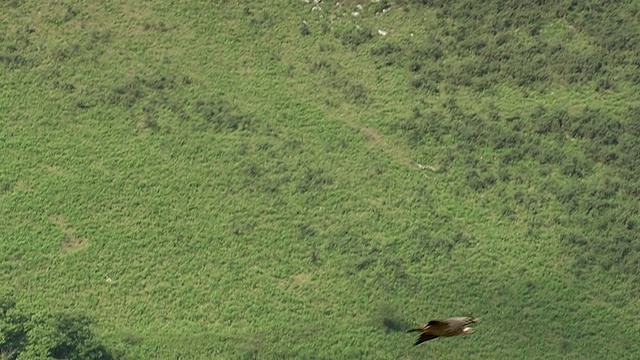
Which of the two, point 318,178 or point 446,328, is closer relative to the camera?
point 446,328

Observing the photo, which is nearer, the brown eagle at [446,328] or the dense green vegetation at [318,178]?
the brown eagle at [446,328]

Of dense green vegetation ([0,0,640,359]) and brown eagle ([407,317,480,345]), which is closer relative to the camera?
brown eagle ([407,317,480,345])

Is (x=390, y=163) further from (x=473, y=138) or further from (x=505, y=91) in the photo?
(x=505, y=91)

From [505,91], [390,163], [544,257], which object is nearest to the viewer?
[544,257]

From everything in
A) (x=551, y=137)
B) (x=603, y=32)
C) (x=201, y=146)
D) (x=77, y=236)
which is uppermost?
(x=603, y=32)

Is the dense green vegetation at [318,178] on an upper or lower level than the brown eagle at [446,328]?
lower

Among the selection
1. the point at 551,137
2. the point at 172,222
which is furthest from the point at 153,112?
the point at 551,137

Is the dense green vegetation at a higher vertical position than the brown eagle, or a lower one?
lower

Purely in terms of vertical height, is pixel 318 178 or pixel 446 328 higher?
pixel 446 328
